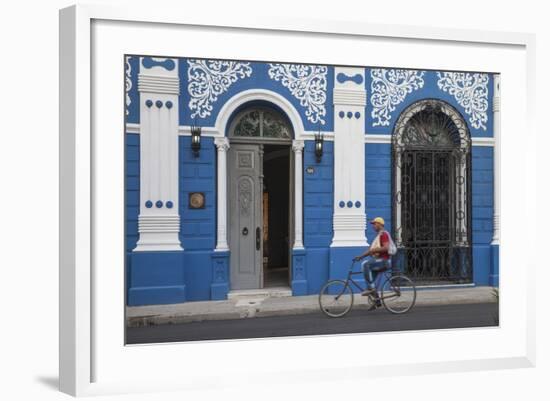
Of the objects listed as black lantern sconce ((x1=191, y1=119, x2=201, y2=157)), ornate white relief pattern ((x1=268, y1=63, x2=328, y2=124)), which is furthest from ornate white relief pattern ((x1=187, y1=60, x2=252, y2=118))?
ornate white relief pattern ((x1=268, y1=63, x2=328, y2=124))

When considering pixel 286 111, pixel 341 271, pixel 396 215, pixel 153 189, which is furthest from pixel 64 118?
pixel 396 215

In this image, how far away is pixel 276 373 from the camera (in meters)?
4.77

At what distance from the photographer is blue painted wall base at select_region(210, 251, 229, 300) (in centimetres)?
684

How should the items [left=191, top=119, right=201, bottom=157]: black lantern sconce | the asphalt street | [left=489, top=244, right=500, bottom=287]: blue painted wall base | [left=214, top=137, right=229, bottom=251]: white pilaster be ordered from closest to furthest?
the asphalt street, [left=191, top=119, right=201, bottom=157]: black lantern sconce, [left=214, top=137, right=229, bottom=251]: white pilaster, [left=489, top=244, right=500, bottom=287]: blue painted wall base

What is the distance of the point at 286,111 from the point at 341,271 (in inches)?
104

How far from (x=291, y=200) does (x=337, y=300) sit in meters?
1.91

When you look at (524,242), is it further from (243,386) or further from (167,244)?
(167,244)

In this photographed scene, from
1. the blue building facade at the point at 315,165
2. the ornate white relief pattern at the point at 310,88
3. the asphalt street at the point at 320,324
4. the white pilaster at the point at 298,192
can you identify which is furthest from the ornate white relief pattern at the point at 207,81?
the asphalt street at the point at 320,324

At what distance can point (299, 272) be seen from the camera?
7273 mm

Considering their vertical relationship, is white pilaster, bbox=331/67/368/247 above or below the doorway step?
above

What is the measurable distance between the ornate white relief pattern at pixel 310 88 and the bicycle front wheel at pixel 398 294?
8.94 feet

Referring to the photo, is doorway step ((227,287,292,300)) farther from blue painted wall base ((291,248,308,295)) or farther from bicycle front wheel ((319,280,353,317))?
bicycle front wheel ((319,280,353,317))

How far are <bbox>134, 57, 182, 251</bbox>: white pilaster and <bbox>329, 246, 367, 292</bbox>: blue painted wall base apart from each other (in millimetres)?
2322

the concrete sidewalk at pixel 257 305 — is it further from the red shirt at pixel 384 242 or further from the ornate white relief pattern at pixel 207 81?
the ornate white relief pattern at pixel 207 81
